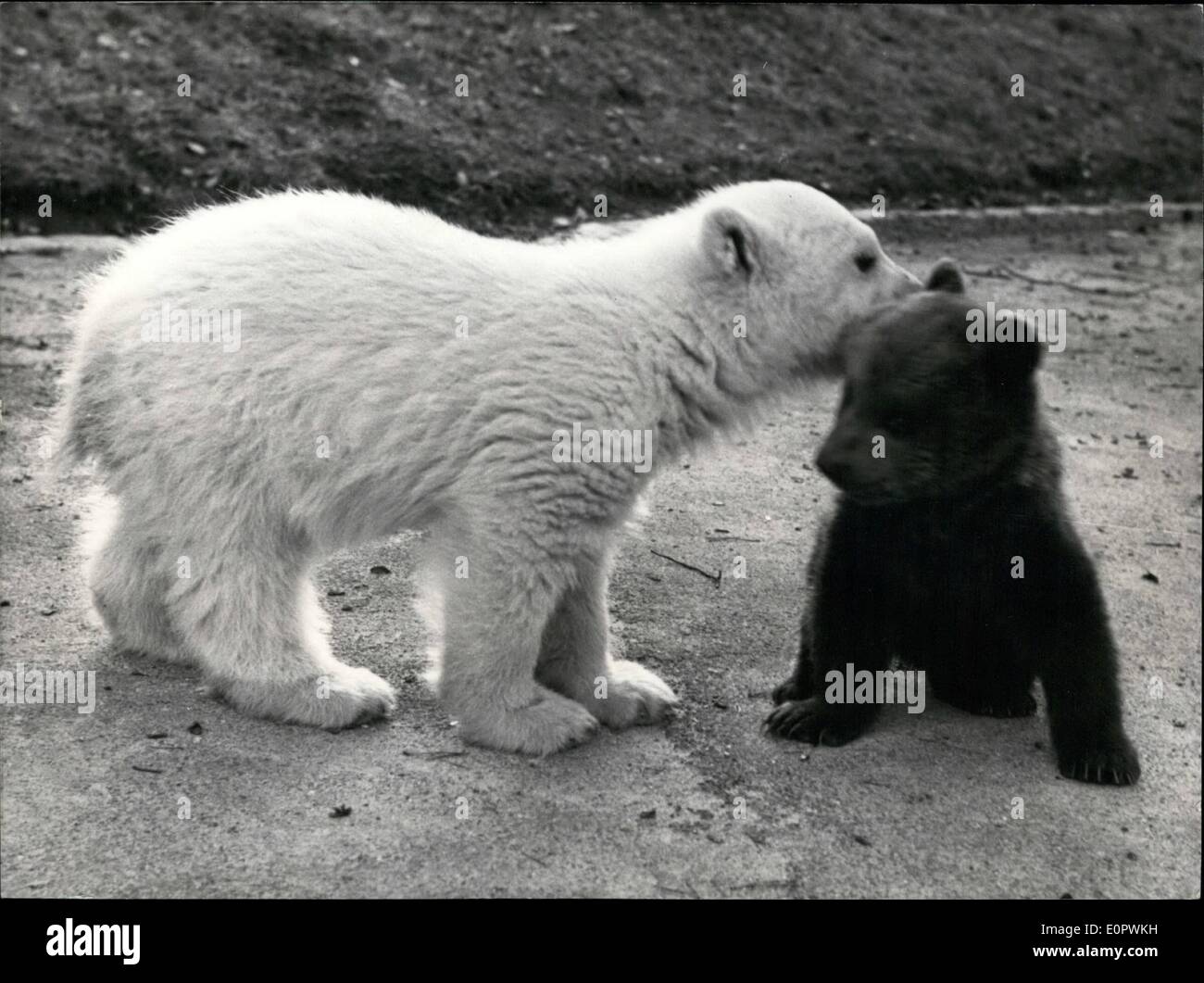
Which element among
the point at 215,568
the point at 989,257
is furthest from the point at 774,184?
the point at 989,257

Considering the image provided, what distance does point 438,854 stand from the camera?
10.9 feet

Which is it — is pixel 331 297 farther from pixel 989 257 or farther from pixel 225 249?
pixel 989 257

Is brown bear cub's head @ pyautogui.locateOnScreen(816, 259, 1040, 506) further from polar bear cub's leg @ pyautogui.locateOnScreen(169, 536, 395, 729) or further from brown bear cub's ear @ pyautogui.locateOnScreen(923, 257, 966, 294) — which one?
polar bear cub's leg @ pyautogui.locateOnScreen(169, 536, 395, 729)

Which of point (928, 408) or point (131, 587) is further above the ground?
point (928, 408)

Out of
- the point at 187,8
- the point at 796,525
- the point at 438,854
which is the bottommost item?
the point at 438,854

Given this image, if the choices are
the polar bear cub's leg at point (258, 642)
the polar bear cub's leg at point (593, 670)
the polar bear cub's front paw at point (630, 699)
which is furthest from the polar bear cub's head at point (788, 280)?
the polar bear cub's leg at point (258, 642)

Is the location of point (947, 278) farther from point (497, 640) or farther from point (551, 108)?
point (551, 108)

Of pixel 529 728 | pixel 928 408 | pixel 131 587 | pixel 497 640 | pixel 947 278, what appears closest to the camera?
pixel 928 408

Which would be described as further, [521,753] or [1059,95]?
[1059,95]

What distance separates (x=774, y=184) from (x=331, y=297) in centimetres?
125

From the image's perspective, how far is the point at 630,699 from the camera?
405 centimetres

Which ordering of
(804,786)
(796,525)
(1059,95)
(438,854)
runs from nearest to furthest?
(438,854) < (804,786) < (796,525) < (1059,95)

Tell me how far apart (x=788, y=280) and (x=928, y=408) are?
566 millimetres

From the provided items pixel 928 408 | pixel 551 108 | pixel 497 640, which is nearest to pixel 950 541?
pixel 928 408
